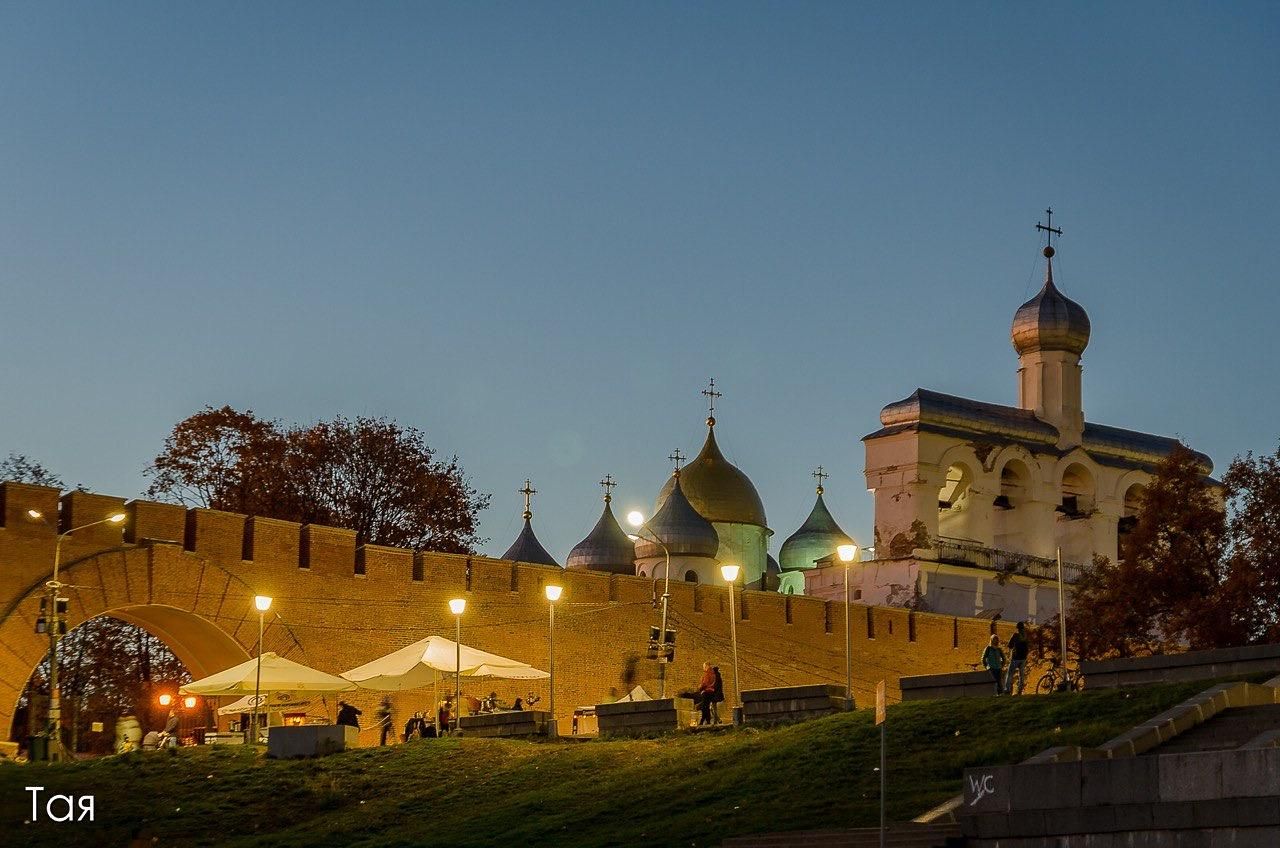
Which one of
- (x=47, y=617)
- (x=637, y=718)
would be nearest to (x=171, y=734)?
(x=47, y=617)

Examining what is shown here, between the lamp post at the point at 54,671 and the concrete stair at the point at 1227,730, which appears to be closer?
the concrete stair at the point at 1227,730

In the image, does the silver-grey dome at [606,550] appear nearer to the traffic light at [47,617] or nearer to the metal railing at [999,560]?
the metal railing at [999,560]

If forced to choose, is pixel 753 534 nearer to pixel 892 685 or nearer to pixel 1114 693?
pixel 892 685

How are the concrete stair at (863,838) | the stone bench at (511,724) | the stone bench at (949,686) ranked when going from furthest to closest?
1. the stone bench at (511,724)
2. the stone bench at (949,686)
3. the concrete stair at (863,838)

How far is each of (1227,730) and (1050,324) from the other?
38418mm

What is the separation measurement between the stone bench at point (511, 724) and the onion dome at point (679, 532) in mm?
28934

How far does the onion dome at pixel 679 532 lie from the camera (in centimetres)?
6159

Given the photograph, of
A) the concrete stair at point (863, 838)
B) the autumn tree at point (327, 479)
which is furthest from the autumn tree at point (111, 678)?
the concrete stair at point (863, 838)

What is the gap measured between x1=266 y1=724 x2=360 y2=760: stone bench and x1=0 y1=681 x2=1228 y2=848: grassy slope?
373 millimetres

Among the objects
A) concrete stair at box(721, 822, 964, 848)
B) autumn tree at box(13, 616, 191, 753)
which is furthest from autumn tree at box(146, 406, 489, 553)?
concrete stair at box(721, 822, 964, 848)

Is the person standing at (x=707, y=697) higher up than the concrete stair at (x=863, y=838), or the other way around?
the person standing at (x=707, y=697)

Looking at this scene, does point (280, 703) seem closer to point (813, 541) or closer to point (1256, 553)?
point (1256, 553)

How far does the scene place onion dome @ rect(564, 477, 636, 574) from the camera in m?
61.6

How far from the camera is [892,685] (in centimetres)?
4934
